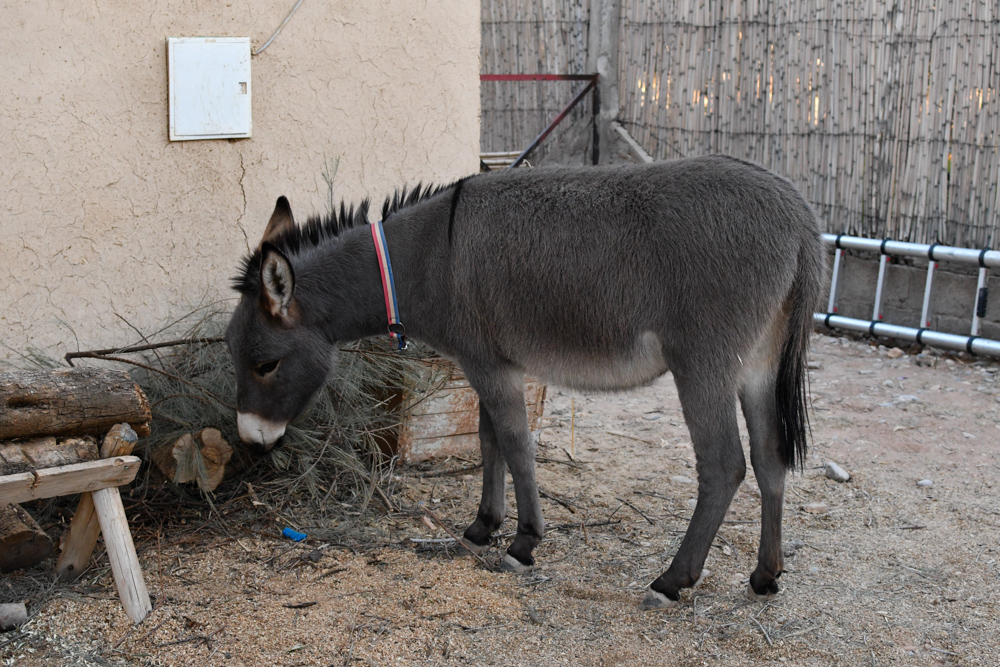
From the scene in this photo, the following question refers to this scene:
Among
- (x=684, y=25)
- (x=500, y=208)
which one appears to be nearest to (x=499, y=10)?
(x=684, y=25)

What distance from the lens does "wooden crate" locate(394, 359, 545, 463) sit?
466 centimetres

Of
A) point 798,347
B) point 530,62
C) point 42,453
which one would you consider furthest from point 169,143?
point 530,62

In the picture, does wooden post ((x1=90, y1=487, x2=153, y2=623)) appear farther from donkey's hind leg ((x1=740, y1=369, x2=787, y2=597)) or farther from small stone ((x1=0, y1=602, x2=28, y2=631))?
donkey's hind leg ((x1=740, y1=369, x2=787, y2=597))

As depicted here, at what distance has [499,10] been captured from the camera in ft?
31.9

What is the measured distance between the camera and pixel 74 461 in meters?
3.21

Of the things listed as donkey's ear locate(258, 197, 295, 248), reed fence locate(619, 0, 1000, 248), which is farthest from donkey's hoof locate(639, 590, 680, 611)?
reed fence locate(619, 0, 1000, 248)

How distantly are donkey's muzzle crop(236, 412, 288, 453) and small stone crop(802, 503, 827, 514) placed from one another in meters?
2.56

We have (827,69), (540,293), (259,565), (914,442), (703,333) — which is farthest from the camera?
(827,69)

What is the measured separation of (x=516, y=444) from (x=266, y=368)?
106cm

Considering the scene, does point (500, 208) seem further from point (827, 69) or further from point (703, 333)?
point (827, 69)

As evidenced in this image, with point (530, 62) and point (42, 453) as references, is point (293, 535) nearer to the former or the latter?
point (42, 453)

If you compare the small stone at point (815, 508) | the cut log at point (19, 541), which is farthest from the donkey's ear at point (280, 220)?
the small stone at point (815, 508)

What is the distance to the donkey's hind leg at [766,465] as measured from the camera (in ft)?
11.4

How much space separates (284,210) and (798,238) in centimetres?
211
